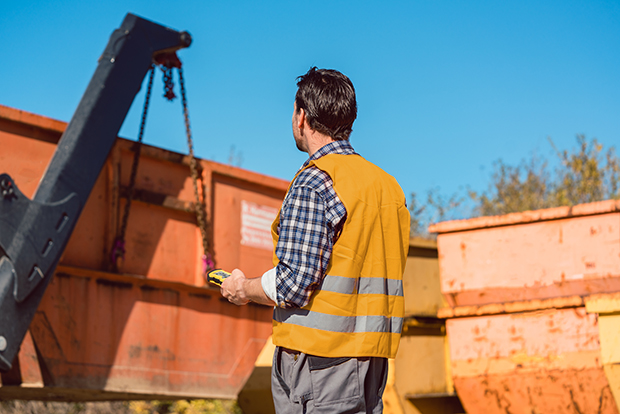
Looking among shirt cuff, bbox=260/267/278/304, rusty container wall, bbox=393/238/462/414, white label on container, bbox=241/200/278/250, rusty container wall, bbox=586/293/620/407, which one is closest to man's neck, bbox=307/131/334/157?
shirt cuff, bbox=260/267/278/304

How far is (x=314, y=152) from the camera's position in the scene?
192 centimetres

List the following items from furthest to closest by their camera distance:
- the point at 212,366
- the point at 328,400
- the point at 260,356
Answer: the point at 260,356 → the point at 212,366 → the point at 328,400

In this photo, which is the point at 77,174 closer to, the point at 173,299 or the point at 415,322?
the point at 173,299

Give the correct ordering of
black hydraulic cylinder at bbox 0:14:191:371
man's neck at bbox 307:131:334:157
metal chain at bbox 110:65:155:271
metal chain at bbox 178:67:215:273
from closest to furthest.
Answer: man's neck at bbox 307:131:334:157 → black hydraulic cylinder at bbox 0:14:191:371 → metal chain at bbox 110:65:155:271 → metal chain at bbox 178:67:215:273

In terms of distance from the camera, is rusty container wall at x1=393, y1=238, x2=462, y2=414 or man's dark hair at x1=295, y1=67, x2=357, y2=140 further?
rusty container wall at x1=393, y1=238, x2=462, y2=414

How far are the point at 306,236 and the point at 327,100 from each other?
41cm

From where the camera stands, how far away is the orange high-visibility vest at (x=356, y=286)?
169cm

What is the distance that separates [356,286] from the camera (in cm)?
174

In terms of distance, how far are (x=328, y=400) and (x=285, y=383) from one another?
144 mm

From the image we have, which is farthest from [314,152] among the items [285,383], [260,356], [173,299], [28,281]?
[260,356]

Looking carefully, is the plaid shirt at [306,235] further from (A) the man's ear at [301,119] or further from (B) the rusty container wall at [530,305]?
(B) the rusty container wall at [530,305]

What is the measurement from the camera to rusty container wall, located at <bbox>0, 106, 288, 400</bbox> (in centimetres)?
418

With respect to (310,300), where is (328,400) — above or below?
below

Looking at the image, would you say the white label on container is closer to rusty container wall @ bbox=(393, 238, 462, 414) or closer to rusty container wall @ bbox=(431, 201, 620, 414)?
rusty container wall @ bbox=(393, 238, 462, 414)
